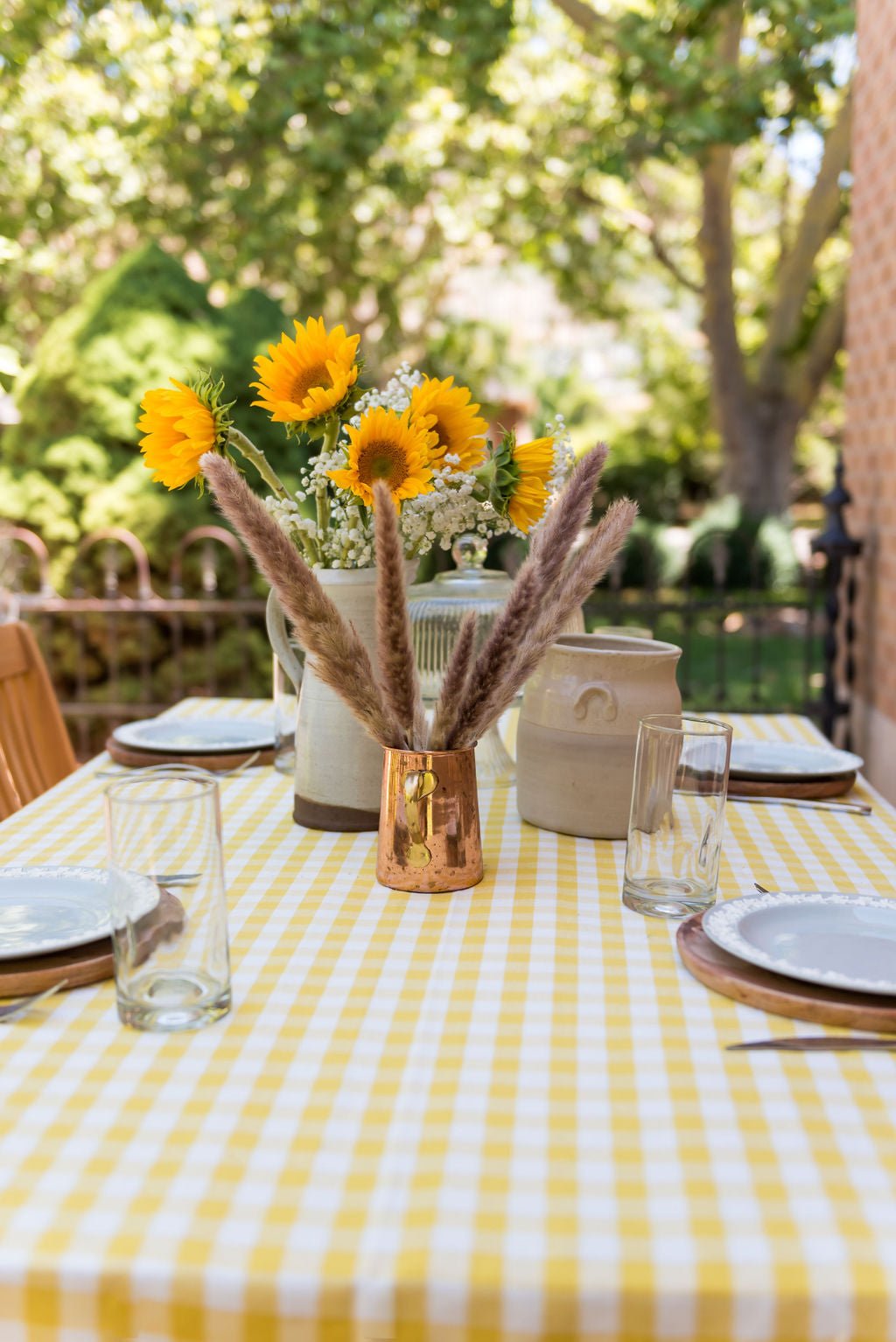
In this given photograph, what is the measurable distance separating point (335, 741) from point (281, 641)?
0.16 meters

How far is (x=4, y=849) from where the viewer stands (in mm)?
1614

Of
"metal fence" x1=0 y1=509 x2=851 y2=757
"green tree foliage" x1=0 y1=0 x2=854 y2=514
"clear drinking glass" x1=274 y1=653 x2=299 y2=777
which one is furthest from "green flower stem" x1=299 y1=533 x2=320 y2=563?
"green tree foliage" x1=0 y1=0 x2=854 y2=514

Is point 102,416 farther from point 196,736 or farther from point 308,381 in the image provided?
point 308,381

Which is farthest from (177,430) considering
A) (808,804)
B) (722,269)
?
(722,269)

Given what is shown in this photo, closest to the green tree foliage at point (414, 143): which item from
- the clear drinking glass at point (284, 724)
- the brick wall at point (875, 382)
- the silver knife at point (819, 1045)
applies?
the brick wall at point (875, 382)

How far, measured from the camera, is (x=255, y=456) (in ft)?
5.23

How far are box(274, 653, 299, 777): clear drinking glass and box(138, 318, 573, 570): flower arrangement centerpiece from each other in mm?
363

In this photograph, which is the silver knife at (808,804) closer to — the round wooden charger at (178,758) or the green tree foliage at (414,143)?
the round wooden charger at (178,758)

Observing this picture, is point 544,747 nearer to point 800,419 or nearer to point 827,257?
point 800,419

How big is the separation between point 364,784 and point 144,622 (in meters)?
3.12

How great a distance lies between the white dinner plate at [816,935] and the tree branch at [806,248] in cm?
708

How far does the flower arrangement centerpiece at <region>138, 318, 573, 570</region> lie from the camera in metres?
1.51

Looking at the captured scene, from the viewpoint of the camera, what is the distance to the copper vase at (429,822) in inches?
53.2

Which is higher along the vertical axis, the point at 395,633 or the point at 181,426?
the point at 181,426
